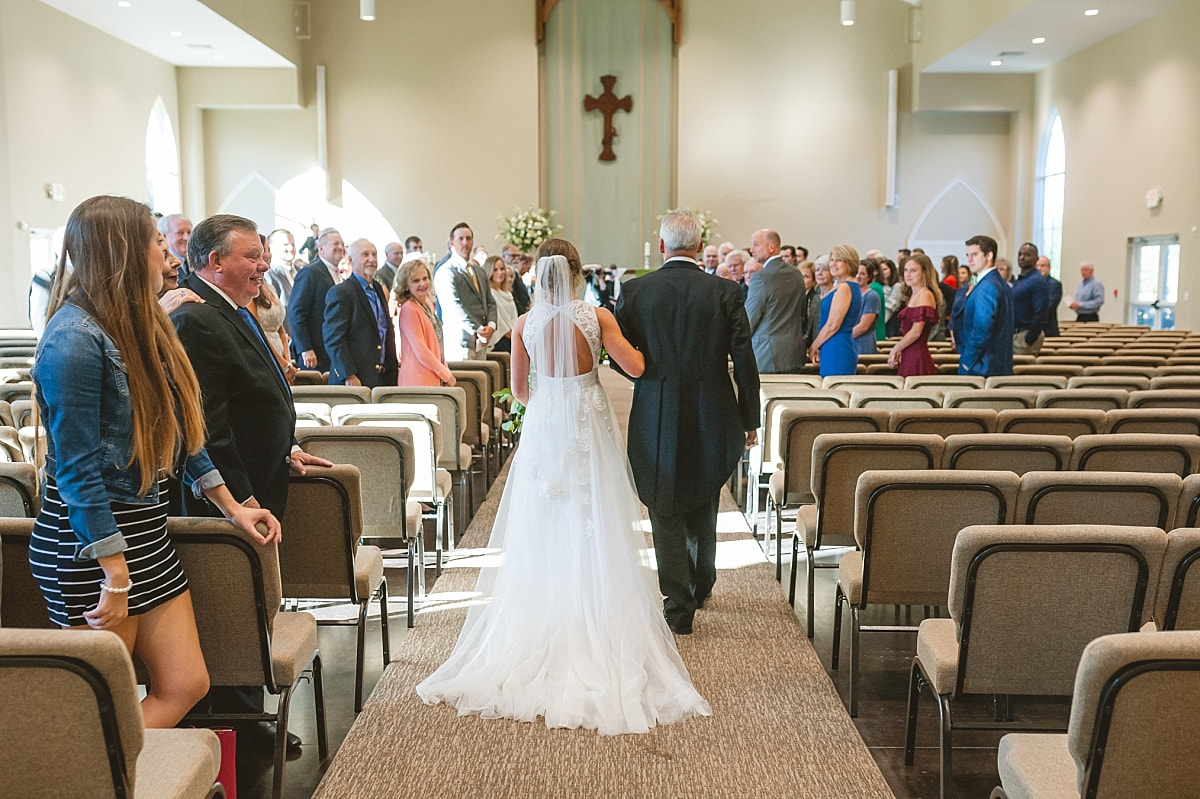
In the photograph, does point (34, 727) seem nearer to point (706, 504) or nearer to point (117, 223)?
point (117, 223)

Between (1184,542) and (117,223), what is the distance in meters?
2.68

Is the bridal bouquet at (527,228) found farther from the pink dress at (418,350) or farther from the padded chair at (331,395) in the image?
the padded chair at (331,395)

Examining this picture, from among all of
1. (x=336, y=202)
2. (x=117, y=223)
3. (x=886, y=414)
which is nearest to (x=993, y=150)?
(x=336, y=202)

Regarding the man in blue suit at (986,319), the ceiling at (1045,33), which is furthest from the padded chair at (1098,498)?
the ceiling at (1045,33)

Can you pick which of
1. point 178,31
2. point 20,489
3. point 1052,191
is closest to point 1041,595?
point 20,489

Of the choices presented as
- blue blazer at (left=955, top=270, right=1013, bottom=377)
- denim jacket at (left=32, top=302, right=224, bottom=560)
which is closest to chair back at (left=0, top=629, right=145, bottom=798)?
denim jacket at (left=32, top=302, right=224, bottom=560)

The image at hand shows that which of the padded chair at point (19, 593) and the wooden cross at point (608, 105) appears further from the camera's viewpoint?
the wooden cross at point (608, 105)

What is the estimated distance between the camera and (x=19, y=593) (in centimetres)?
274

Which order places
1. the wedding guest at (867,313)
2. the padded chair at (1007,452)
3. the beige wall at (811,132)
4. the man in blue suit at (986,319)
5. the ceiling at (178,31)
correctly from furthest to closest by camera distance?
the beige wall at (811,132)
the ceiling at (178,31)
the wedding guest at (867,313)
the man in blue suit at (986,319)
the padded chair at (1007,452)

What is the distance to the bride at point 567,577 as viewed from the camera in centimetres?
359

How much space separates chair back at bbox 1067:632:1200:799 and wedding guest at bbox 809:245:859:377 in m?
5.62

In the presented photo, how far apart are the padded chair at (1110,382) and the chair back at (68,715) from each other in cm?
581

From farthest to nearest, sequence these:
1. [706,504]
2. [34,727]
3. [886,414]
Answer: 1. [886,414]
2. [706,504]
3. [34,727]

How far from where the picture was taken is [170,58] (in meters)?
17.2
